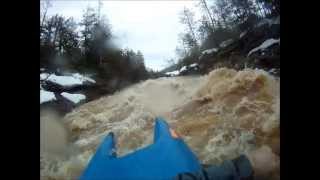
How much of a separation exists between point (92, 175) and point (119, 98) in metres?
0.54

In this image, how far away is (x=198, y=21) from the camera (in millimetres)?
2922

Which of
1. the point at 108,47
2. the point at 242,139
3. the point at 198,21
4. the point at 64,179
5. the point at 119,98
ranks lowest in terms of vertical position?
the point at 64,179

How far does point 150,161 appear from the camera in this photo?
2758 mm

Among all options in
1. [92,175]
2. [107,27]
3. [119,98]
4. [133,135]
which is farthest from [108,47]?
[92,175]

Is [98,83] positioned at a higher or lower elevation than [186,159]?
higher

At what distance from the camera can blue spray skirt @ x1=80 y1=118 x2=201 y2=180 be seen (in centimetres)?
275

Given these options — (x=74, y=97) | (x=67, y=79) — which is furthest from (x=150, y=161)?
(x=67, y=79)

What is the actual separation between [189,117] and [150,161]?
0.39 m

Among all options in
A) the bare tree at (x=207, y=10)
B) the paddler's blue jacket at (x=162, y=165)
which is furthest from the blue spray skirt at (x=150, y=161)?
the bare tree at (x=207, y=10)

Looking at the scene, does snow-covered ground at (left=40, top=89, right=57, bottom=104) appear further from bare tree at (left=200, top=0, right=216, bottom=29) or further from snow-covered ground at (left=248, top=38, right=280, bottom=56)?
snow-covered ground at (left=248, top=38, right=280, bottom=56)

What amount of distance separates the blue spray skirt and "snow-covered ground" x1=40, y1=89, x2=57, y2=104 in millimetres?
469

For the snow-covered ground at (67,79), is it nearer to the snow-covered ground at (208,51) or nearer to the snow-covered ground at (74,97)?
the snow-covered ground at (74,97)

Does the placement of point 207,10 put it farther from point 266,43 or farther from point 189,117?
point 189,117
